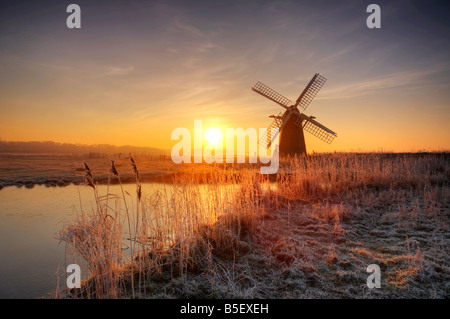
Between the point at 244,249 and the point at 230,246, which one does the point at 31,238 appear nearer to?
the point at 230,246

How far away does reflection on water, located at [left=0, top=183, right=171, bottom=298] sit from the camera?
470 cm

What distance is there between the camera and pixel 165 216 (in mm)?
4914

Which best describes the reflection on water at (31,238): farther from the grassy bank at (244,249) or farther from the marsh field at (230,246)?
the grassy bank at (244,249)

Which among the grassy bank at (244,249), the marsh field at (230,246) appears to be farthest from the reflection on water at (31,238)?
the grassy bank at (244,249)

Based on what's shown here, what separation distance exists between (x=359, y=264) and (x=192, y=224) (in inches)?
121

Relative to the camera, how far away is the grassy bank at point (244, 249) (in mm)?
3623

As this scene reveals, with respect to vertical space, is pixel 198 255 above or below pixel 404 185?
below

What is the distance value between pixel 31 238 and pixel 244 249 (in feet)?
20.3

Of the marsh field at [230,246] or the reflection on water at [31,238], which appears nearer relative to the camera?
the marsh field at [230,246]

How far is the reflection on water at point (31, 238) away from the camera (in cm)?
470

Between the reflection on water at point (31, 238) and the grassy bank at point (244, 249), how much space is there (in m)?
0.67

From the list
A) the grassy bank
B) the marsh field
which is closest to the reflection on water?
the marsh field
